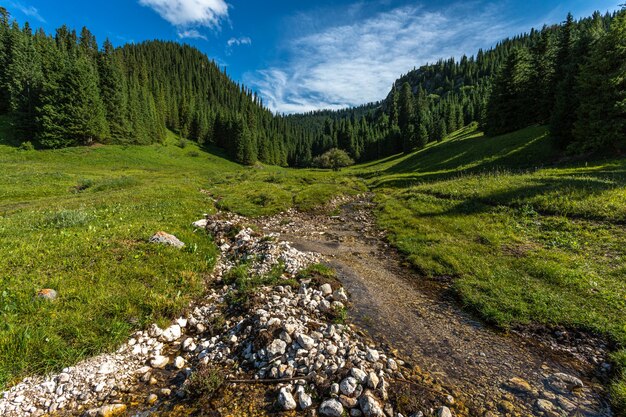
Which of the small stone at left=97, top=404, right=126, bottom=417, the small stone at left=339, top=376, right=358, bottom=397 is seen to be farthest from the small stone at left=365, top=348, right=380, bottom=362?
the small stone at left=97, top=404, right=126, bottom=417

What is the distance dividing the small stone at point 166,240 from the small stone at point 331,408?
9660 millimetres

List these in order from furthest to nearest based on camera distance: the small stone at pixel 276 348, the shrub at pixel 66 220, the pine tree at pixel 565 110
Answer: the pine tree at pixel 565 110, the shrub at pixel 66 220, the small stone at pixel 276 348

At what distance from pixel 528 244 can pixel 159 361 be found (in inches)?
635

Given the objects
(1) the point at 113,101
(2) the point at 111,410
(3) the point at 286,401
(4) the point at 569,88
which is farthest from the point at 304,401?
(1) the point at 113,101

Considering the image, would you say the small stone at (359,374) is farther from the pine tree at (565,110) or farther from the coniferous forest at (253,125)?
the pine tree at (565,110)

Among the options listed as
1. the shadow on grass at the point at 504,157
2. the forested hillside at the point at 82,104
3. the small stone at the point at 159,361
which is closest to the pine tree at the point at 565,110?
the shadow on grass at the point at 504,157

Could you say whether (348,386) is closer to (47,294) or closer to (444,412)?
(444,412)

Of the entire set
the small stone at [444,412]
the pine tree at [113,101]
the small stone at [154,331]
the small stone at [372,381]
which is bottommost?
the small stone at [444,412]

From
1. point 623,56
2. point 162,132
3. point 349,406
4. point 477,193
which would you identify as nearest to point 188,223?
point 349,406

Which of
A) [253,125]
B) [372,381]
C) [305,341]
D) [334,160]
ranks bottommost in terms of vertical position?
[372,381]

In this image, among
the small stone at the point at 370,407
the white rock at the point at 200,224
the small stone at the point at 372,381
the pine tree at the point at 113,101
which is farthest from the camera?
the pine tree at the point at 113,101

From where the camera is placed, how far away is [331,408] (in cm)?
493

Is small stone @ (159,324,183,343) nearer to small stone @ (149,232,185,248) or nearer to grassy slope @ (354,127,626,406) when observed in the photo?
small stone @ (149,232,185,248)

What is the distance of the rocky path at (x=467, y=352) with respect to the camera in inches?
210
